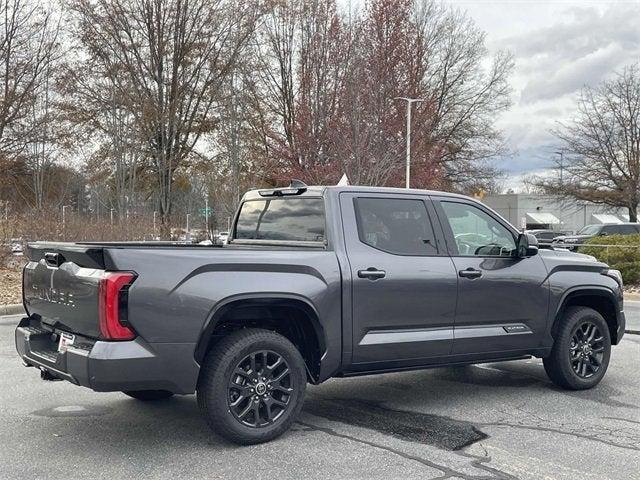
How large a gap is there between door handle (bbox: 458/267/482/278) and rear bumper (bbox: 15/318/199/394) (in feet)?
7.71

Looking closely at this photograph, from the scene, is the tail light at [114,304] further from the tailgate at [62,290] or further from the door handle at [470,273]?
the door handle at [470,273]

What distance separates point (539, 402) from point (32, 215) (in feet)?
45.1

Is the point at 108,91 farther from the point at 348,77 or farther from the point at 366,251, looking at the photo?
the point at 366,251

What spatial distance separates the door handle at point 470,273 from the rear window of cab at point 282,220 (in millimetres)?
1242

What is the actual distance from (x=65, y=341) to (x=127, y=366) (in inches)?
24.4

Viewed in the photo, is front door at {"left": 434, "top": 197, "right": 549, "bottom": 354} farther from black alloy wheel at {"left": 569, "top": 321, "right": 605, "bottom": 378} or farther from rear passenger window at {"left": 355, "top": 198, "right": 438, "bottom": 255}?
black alloy wheel at {"left": 569, "top": 321, "right": 605, "bottom": 378}

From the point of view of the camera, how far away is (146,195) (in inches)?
1113

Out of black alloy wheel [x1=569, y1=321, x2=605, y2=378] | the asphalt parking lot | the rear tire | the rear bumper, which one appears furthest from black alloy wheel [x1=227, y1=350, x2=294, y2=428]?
black alloy wheel [x1=569, y1=321, x2=605, y2=378]

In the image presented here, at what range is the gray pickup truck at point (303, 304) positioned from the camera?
167 inches

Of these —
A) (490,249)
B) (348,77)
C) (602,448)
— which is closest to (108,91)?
(348,77)

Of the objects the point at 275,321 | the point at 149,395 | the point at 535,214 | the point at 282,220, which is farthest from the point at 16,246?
the point at 535,214

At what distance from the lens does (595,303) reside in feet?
22.2

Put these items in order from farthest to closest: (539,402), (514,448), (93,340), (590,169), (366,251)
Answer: (590,169)
(539,402)
(366,251)
(514,448)
(93,340)

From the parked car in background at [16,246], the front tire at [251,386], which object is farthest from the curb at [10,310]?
the front tire at [251,386]
